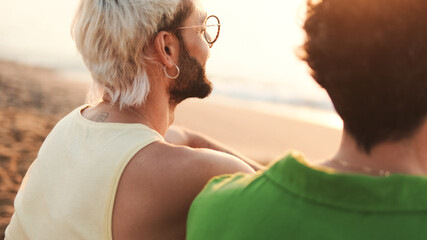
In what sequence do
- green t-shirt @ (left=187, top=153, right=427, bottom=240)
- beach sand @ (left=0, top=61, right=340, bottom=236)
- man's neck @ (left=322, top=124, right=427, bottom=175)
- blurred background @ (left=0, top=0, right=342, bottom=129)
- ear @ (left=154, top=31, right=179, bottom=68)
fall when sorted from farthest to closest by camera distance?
1. blurred background @ (left=0, top=0, right=342, bottom=129)
2. beach sand @ (left=0, top=61, right=340, bottom=236)
3. ear @ (left=154, top=31, right=179, bottom=68)
4. man's neck @ (left=322, top=124, right=427, bottom=175)
5. green t-shirt @ (left=187, top=153, right=427, bottom=240)

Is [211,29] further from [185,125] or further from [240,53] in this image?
[240,53]

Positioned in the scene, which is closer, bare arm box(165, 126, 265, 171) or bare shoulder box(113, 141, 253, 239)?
bare shoulder box(113, 141, 253, 239)

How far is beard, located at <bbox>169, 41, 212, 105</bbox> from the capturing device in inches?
97.8

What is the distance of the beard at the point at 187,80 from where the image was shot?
248 cm

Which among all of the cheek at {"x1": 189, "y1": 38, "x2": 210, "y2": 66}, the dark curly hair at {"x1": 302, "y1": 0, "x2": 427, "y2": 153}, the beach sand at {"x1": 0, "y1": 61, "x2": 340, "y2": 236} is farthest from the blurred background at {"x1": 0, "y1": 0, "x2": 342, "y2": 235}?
the cheek at {"x1": 189, "y1": 38, "x2": 210, "y2": 66}

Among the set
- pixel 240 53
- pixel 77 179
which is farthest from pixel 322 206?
pixel 240 53

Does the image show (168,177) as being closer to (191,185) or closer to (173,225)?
(191,185)

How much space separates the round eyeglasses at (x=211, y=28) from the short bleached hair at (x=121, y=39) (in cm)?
32

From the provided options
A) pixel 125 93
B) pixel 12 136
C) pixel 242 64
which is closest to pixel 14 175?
pixel 12 136

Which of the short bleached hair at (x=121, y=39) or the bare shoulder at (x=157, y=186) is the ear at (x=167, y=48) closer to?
the short bleached hair at (x=121, y=39)

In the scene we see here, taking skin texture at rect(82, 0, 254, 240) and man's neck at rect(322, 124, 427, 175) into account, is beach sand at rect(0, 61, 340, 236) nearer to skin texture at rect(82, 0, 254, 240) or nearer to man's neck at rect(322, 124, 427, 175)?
skin texture at rect(82, 0, 254, 240)

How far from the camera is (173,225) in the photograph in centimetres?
199

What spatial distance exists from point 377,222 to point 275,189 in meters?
0.27

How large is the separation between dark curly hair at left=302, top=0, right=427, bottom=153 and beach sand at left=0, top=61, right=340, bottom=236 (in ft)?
10.7
